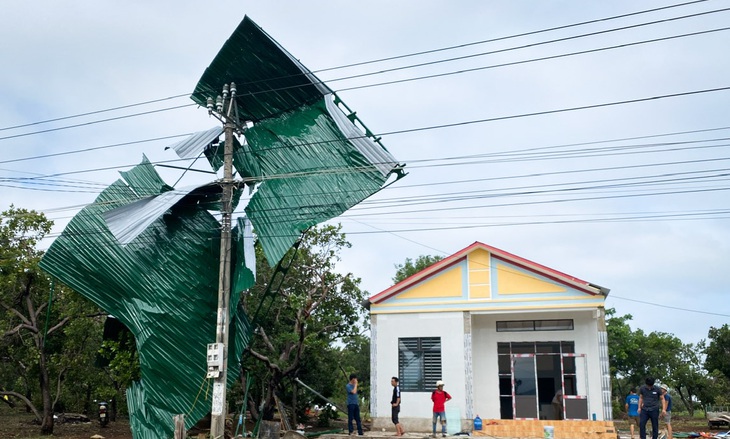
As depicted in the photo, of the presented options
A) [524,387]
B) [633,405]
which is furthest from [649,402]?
[524,387]

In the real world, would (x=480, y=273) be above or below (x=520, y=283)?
above

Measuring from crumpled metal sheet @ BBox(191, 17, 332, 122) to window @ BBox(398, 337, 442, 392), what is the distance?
25.4ft

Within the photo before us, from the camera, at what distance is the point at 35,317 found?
21.8 meters

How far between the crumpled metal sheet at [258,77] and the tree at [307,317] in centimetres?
668

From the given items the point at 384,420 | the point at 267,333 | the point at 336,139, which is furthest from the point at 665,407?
the point at 267,333

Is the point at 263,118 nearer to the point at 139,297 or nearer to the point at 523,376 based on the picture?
the point at 139,297

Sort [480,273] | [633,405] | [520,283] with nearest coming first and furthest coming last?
1. [633,405]
2. [520,283]
3. [480,273]

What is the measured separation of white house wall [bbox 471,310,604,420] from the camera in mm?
19203

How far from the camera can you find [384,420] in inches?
751

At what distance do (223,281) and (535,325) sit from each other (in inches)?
394

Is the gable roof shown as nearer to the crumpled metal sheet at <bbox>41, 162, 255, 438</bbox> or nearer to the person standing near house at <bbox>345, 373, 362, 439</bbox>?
the person standing near house at <bbox>345, 373, 362, 439</bbox>

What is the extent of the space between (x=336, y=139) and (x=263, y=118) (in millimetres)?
2317

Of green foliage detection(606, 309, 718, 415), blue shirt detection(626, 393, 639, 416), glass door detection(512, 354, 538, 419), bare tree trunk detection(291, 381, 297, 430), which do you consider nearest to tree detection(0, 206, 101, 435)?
bare tree trunk detection(291, 381, 297, 430)

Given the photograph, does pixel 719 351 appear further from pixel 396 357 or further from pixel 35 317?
pixel 35 317
